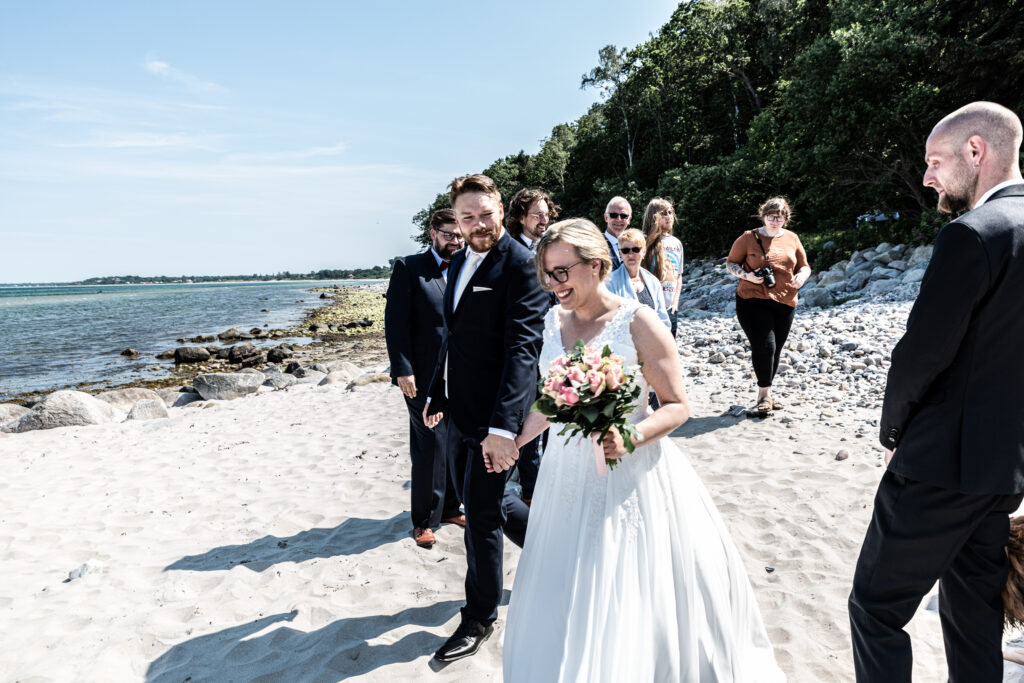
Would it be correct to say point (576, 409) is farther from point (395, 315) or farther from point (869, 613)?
point (395, 315)

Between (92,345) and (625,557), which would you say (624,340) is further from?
(92,345)

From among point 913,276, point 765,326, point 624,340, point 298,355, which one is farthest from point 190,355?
point 624,340

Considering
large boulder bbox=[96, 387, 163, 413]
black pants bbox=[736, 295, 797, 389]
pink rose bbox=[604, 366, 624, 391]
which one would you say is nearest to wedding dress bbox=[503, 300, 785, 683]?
pink rose bbox=[604, 366, 624, 391]

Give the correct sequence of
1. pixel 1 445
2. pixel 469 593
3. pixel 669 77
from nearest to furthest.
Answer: pixel 469 593, pixel 1 445, pixel 669 77

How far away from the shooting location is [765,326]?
21.6 ft

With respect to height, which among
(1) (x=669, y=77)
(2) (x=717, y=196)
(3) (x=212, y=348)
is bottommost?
(3) (x=212, y=348)

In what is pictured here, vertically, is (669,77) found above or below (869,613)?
above

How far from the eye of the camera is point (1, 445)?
928 centimetres

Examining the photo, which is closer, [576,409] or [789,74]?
[576,409]

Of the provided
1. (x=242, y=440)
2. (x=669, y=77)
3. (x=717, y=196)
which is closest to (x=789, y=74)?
(x=717, y=196)

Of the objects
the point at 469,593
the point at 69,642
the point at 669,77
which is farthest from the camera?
the point at 669,77

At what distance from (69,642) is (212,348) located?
2415 cm

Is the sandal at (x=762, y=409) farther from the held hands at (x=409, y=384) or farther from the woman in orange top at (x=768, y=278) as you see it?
the held hands at (x=409, y=384)

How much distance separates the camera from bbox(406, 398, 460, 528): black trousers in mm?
4602
